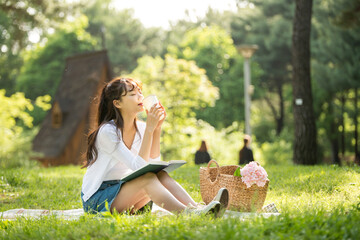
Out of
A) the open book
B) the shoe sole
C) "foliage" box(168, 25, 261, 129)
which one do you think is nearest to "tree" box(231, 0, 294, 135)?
"foliage" box(168, 25, 261, 129)

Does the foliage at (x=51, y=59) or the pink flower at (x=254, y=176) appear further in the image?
the foliage at (x=51, y=59)

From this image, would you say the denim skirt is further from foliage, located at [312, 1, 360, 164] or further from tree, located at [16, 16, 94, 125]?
tree, located at [16, 16, 94, 125]

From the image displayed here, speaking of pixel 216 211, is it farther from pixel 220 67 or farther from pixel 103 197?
pixel 220 67

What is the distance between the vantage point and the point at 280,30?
32656mm

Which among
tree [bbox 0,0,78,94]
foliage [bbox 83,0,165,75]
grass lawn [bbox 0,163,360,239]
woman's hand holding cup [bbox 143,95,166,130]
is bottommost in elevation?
grass lawn [bbox 0,163,360,239]

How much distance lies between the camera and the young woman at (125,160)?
14.1 feet

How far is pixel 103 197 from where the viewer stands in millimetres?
4551

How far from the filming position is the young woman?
4.30 meters

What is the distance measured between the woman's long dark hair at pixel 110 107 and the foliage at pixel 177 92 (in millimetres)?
20809

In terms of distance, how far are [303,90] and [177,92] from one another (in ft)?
50.0

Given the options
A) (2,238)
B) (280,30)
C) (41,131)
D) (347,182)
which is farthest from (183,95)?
(2,238)

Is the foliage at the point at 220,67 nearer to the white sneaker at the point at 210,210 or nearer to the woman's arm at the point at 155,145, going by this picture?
the woman's arm at the point at 155,145

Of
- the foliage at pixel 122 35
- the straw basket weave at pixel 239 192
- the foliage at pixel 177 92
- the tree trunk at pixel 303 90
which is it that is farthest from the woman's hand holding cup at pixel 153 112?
the foliage at pixel 122 35

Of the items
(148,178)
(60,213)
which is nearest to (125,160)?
(148,178)
